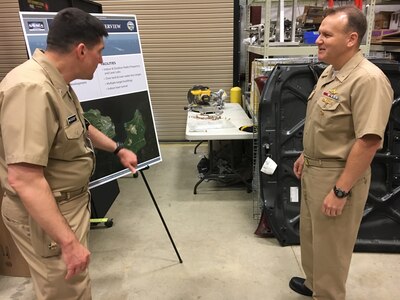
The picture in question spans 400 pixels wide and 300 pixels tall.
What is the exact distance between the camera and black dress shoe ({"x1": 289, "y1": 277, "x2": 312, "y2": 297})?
2.12 metres

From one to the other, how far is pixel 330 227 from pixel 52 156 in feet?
4.53

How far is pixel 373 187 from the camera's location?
2502 mm

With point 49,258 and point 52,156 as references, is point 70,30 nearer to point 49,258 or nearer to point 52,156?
point 52,156

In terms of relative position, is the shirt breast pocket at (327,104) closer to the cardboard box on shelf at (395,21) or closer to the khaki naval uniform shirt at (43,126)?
the khaki naval uniform shirt at (43,126)

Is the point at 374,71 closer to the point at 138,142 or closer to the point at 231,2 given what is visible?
the point at 138,142

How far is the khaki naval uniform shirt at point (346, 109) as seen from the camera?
144 cm

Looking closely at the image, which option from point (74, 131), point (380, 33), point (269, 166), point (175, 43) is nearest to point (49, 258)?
point (74, 131)

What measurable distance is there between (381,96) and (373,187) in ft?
4.26

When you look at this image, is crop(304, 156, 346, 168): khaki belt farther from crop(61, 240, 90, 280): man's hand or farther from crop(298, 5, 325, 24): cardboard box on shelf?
crop(298, 5, 325, 24): cardboard box on shelf

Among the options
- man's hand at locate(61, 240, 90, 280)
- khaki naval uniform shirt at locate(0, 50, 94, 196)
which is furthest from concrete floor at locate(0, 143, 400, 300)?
khaki naval uniform shirt at locate(0, 50, 94, 196)

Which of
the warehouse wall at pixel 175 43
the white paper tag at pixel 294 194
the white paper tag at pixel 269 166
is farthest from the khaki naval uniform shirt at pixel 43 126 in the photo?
the warehouse wall at pixel 175 43

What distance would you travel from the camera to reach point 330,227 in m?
1.69

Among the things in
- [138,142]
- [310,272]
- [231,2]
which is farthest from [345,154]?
[231,2]

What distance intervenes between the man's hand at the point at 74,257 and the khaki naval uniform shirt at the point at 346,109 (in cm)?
121
